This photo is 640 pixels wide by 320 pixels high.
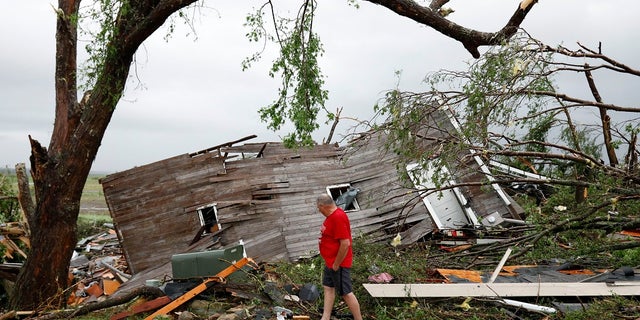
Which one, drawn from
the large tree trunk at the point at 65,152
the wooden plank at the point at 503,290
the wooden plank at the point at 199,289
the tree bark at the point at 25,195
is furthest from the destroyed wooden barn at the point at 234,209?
the wooden plank at the point at 503,290

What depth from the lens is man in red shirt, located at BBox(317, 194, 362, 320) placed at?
19.9 feet

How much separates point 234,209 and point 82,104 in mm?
4655

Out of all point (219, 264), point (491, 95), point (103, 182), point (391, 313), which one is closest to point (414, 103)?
point (491, 95)

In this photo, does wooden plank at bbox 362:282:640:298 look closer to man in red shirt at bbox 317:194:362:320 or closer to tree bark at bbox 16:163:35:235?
man in red shirt at bbox 317:194:362:320

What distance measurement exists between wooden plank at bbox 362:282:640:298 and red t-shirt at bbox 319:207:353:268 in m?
1.21

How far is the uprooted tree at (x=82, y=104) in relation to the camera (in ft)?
28.3

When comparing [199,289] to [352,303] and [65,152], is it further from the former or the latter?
[65,152]

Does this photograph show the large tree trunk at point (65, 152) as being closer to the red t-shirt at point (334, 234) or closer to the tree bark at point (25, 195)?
the tree bark at point (25, 195)

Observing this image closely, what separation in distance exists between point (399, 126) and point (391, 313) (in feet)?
10.4

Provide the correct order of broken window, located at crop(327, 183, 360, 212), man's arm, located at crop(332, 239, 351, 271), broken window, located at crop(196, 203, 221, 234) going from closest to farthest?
man's arm, located at crop(332, 239, 351, 271), broken window, located at crop(196, 203, 221, 234), broken window, located at crop(327, 183, 360, 212)

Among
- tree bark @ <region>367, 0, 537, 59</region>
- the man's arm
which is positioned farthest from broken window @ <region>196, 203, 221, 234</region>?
the man's arm

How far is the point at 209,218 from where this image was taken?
518 inches

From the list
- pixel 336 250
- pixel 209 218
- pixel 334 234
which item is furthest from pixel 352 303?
pixel 209 218

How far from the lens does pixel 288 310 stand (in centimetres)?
715
